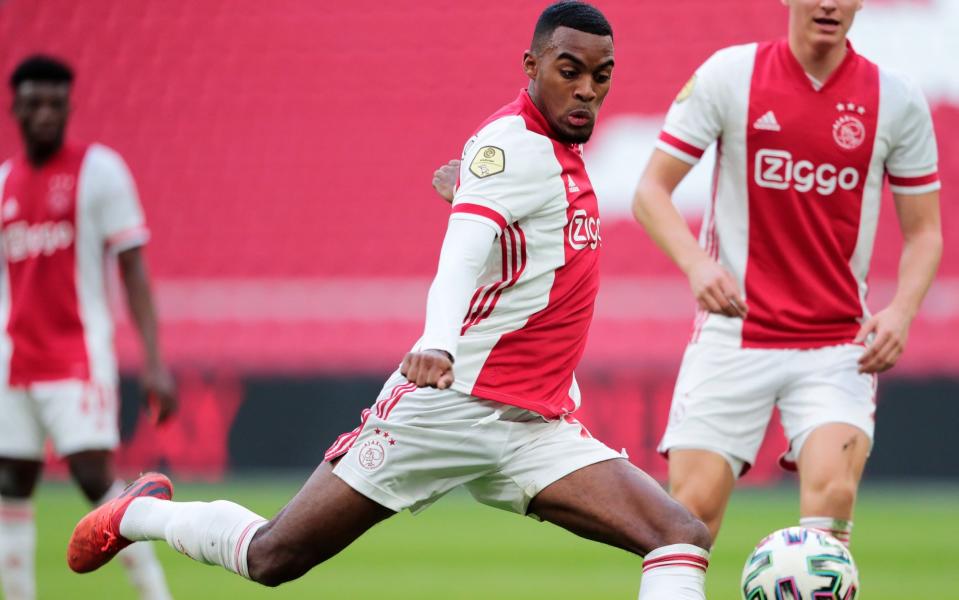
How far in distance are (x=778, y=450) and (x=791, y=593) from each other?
24.3ft

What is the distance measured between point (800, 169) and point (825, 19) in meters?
0.52

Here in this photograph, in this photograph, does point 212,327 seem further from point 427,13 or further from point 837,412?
point 837,412

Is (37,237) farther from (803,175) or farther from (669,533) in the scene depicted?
(669,533)

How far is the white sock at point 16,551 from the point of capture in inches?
242

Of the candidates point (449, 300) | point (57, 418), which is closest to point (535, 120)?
point (449, 300)

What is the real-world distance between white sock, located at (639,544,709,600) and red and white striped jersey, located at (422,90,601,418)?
1.77ft

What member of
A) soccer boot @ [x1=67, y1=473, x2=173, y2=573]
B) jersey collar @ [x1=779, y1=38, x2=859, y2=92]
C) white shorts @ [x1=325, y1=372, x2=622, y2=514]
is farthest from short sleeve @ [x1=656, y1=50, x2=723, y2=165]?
soccer boot @ [x1=67, y1=473, x2=173, y2=573]

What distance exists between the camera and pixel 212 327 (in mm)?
13430

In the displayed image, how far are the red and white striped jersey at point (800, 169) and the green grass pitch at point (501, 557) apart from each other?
260 centimetres

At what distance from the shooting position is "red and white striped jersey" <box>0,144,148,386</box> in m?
6.56

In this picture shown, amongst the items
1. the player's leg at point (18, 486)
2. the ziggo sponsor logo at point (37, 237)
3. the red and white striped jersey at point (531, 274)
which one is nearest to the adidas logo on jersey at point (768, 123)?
the red and white striped jersey at point (531, 274)

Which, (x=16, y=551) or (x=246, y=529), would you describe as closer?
(x=246, y=529)

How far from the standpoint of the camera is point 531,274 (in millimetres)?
4070

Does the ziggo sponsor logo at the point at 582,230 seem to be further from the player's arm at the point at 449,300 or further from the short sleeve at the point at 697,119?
the short sleeve at the point at 697,119
